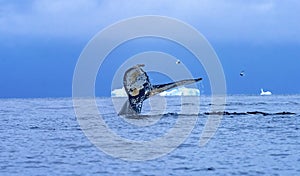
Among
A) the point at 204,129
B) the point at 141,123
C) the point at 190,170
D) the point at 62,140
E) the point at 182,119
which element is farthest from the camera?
the point at 182,119

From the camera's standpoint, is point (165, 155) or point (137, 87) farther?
point (137, 87)

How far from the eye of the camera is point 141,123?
175 feet

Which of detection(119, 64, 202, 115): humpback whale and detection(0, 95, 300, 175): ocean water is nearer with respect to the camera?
detection(0, 95, 300, 175): ocean water

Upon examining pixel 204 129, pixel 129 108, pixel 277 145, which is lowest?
pixel 277 145

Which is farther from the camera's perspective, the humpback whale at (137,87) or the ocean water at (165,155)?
the humpback whale at (137,87)

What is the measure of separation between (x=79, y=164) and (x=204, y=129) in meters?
20.3

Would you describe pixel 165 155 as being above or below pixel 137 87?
below

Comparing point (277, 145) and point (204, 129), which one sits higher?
point (204, 129)

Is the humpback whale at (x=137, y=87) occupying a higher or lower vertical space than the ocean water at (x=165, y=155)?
higher

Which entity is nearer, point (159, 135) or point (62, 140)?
point (62, 140)

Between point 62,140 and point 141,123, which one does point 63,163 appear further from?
point 141,123

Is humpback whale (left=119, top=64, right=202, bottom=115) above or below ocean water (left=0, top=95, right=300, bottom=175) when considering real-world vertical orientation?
above

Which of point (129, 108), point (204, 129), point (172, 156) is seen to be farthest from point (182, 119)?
point (172, 156)

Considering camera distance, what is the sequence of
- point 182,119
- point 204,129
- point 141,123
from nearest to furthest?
point 204,129 < point 141,123 < point 182,119
